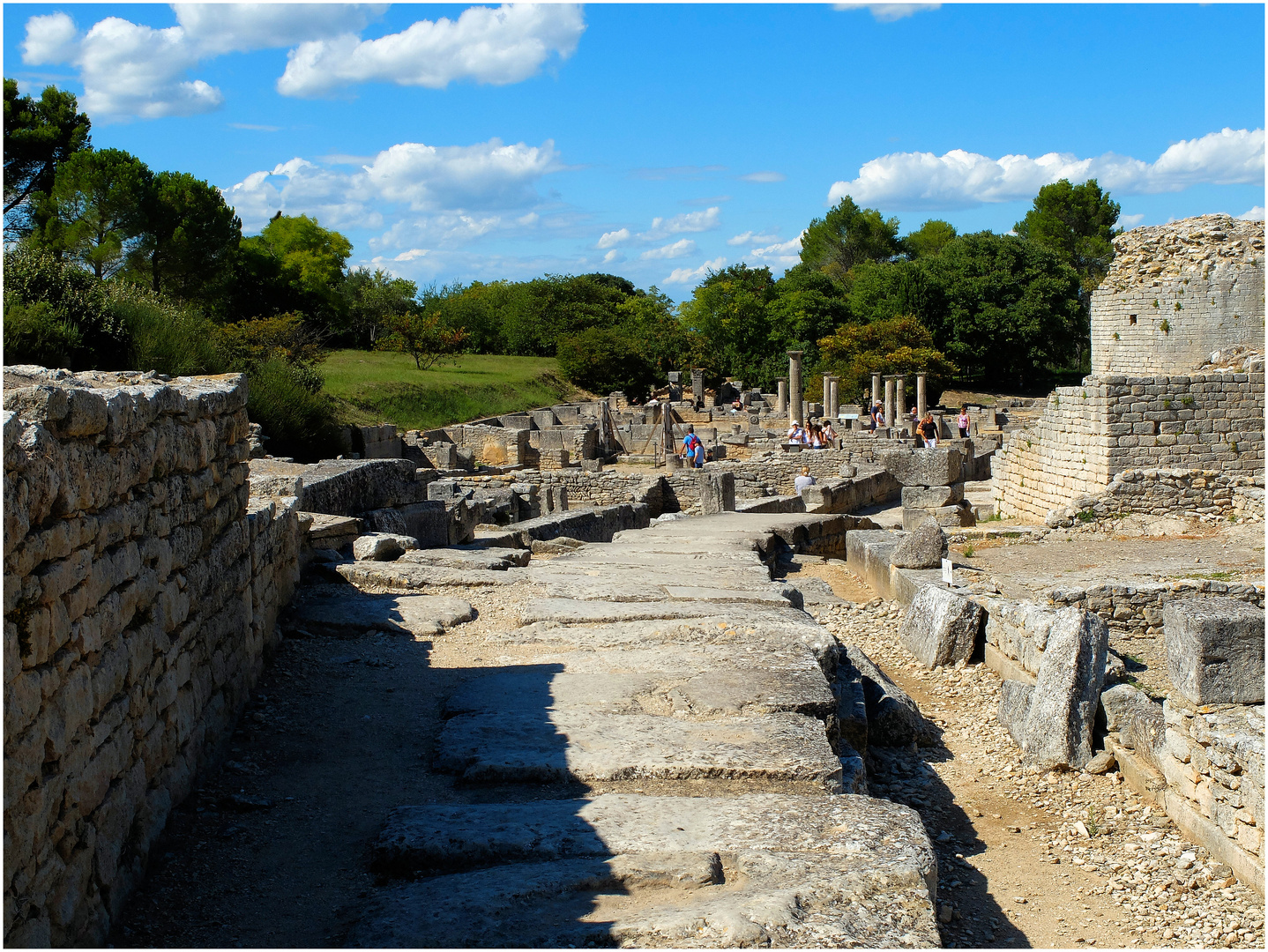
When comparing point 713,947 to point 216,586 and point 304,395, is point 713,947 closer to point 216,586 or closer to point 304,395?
point 216,586

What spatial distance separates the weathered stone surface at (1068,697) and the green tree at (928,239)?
7701cm

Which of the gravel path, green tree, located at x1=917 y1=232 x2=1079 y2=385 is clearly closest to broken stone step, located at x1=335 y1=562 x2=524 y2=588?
the gravel path

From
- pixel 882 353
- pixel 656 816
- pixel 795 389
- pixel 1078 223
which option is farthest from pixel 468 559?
pixel 1078 223

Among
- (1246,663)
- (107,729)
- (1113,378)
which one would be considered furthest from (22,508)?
(1113,378)

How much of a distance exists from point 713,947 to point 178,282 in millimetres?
39086

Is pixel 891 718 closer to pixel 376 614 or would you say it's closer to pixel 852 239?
pixel 376 614

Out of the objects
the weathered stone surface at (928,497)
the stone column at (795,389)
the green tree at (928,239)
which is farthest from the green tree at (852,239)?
the weathered stone surface at (928,497)

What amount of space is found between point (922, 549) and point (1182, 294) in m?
17.6

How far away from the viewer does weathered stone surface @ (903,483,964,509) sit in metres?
17.5

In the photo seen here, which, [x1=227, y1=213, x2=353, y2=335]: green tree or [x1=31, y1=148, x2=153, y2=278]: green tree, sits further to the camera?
[x1=227, y1=213, x2=353, y2=335]: green tree

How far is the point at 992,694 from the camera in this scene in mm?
7984

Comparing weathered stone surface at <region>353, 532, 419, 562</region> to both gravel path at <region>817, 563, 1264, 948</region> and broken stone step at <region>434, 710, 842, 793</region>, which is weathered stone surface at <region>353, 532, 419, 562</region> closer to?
broken stone step at <region>434, 710, 842, 793</region>

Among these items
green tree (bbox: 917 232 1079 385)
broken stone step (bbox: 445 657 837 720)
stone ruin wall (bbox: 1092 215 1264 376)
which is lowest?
broken stone step (bbox: 445 657 837 720)

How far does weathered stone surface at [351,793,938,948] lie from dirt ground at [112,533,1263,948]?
0.27 metres
